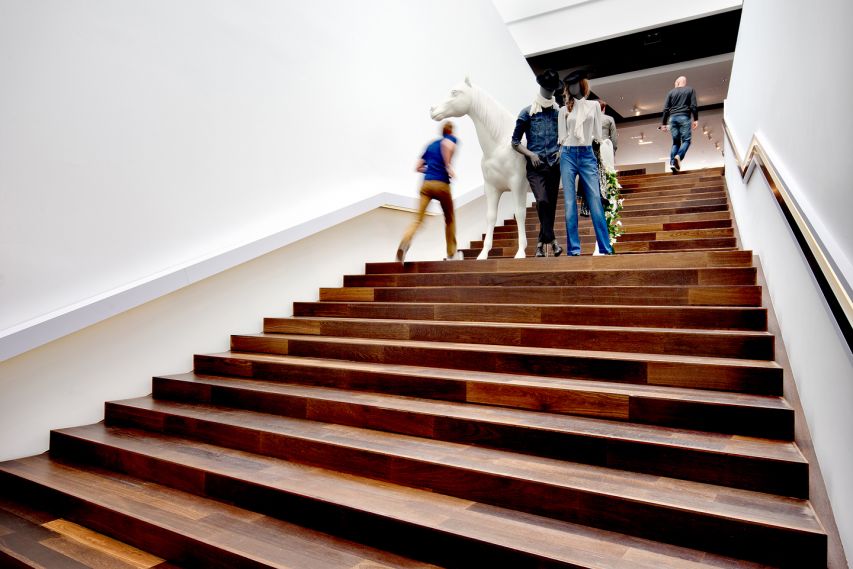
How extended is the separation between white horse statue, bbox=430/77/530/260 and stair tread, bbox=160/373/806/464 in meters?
2.67

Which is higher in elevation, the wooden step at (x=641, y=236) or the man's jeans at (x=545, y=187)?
the man's jeans at (x=545, y=187)

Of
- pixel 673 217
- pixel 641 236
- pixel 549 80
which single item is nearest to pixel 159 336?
pixel 549 80

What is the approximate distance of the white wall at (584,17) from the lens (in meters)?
9.59

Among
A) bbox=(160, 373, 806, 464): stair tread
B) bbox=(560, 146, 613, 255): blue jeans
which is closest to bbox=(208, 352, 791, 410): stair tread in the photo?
bbox=(160, 373, 806, 464): stair tread

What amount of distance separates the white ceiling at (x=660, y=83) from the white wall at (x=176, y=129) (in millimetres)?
8407

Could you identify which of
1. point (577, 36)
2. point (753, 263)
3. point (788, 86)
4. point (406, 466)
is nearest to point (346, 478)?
point (406, 466)

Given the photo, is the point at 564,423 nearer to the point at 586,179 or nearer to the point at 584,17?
the point at 586,179

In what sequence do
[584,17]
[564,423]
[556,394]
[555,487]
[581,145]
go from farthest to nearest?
1. [584,17]
2. [581,145]
3. [556,394]
4. [564,423]
5. [555,487]

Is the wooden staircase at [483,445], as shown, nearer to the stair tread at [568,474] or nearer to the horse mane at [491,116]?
the stair tread at [568,474]

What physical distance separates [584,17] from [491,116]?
6.24 metres

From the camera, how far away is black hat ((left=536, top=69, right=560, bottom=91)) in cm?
470

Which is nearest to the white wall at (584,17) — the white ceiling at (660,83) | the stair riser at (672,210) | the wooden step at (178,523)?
the white ceiling at (660,83)

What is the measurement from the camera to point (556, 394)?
8.67ft

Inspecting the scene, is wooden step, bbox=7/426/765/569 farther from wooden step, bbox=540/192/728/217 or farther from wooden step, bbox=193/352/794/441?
wooden step, bbox=540/192/728/217
